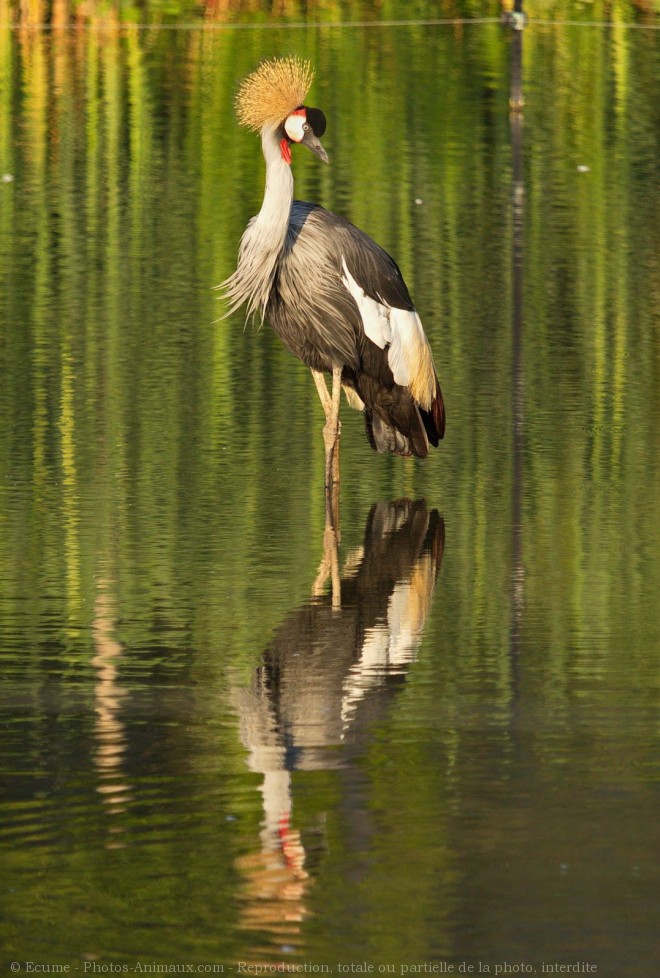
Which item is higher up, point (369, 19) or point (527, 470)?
point (369, 19)

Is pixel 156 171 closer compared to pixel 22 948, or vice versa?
pixel 22 948

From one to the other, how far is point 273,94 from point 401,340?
1.28 metres

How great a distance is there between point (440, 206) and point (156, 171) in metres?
2.65

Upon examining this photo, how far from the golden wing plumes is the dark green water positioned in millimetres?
1618

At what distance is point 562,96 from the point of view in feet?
72.6

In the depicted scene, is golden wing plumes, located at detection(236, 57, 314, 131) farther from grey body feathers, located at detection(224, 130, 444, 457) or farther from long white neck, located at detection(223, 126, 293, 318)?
long white neck, located at detection(223, 126, 293, 318)

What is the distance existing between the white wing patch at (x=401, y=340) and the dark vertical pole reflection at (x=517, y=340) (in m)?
0.58

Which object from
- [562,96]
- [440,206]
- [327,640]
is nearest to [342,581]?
[327,640]

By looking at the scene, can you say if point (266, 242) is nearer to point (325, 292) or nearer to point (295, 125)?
point (325, 292)

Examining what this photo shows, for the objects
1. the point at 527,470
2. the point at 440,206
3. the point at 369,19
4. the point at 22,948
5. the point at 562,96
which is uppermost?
the point at 369,19

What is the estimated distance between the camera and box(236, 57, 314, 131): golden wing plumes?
969 centimetres

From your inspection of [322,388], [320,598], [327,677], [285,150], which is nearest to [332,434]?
[322,388]

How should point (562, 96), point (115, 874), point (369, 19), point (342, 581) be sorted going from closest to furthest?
point (115, 874), point (342, 581), point (562, 96), point (369, 19)

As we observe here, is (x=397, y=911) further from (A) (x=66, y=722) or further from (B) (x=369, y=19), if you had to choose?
(B) (x=369, y=19)
